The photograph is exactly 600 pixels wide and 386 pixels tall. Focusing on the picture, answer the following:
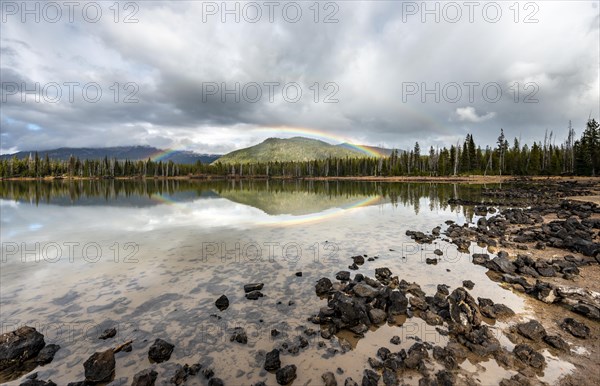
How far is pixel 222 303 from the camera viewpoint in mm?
13898

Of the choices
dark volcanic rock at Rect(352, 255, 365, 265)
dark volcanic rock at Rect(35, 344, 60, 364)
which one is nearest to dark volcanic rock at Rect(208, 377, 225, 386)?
dark volcanic rock at Rect(35, 344, 60, 364)

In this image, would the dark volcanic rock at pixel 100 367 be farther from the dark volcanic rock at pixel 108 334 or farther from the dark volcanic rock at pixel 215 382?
the dark volcanic rock at pixel 215 382

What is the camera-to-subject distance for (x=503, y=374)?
8.88 metres

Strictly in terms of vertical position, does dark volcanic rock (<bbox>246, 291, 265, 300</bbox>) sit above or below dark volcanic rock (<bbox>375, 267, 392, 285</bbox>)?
below

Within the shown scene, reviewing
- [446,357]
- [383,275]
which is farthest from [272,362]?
[383,275]

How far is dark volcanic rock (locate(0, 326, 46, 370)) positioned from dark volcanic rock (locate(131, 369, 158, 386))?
181 inches

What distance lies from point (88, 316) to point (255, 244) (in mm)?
13847

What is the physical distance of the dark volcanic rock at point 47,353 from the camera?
9.89m

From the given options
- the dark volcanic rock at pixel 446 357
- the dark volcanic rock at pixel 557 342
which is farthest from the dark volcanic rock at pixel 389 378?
the dark volcanic rock at pixel 557 342

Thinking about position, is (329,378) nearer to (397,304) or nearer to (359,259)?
(397,304)

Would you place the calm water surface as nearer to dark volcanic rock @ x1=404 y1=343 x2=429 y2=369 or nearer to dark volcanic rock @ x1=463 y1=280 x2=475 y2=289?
dark volcanic rock @ x1=463 y1=280 x2=475 y2=289

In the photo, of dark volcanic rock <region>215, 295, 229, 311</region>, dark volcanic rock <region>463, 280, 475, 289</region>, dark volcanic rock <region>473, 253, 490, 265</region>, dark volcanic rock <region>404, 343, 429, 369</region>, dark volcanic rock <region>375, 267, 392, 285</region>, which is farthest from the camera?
dark volcanic rock <region>473, 253, 490, 265</region>

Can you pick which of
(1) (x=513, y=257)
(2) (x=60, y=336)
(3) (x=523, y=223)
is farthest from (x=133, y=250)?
(3) (x=523, y=223)

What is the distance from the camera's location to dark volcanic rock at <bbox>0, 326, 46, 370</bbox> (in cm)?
972
